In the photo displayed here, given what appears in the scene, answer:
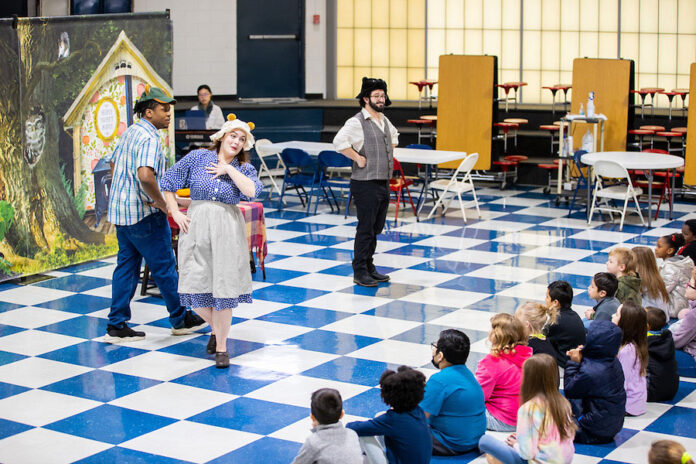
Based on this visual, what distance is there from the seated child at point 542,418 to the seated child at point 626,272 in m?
2.21

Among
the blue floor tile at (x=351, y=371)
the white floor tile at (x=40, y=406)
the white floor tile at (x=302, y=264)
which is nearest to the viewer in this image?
the white floor tile at (x=40, y=406)

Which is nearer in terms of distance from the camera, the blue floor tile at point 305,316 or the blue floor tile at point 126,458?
the blue floor tile at point 126,458

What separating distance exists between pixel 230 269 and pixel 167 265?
815 millimetres

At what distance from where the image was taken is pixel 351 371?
19.8ft

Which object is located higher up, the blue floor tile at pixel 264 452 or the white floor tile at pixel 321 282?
the white floor tile at pixel 321 282

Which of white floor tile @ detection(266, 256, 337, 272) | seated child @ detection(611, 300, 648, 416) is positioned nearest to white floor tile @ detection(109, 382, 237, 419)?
seated child @ detection(611, 300, 648, 416)

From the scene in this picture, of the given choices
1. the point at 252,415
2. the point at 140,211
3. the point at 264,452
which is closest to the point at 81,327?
the point at 140,211

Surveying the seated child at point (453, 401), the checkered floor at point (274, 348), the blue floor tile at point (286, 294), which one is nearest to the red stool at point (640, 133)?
the checkered floor at point (274, 348)

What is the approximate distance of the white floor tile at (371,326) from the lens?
6.87 metres

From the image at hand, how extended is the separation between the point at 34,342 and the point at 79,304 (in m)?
0.96

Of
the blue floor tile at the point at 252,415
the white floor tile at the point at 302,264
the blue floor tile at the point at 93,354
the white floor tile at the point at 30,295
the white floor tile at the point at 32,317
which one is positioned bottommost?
the blue floor tile at the point at 252,415

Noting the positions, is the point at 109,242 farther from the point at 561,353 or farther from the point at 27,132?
the point at 561,353

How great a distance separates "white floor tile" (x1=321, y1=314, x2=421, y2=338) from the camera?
22.5ft

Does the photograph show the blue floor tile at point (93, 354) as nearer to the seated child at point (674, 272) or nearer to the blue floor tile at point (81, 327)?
the blue floor tile at point (81, 327)
